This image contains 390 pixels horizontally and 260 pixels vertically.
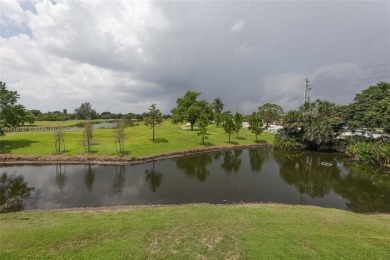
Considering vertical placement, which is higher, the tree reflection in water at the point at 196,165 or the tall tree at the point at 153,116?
the tall tree at the point at 153,116

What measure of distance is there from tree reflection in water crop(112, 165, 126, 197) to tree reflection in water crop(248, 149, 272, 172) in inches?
797

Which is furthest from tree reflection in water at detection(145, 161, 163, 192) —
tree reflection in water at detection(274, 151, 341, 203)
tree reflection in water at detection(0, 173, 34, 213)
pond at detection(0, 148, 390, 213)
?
tree reflection in water at detection(274, 151, 341, 203)

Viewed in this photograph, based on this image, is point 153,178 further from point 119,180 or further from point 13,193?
point 13,193

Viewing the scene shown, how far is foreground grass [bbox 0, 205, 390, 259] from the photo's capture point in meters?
11.0

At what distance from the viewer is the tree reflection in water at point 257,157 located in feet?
128

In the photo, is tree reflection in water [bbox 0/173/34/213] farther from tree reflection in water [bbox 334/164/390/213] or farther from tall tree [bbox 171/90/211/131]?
tall tree [bbox 171/90/211/131]

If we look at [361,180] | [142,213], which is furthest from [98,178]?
[361,180]

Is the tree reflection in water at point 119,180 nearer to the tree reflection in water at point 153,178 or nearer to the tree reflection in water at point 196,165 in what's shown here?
the tree reflection in water at point 153,178

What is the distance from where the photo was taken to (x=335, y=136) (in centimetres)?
5072

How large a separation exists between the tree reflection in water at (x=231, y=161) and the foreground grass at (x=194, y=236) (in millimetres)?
20380

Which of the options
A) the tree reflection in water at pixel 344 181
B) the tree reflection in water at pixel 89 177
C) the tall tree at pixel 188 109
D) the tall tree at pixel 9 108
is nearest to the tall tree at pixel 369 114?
the tree reflection in water at pixel 344 181

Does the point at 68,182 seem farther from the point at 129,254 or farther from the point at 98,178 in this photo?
the point at 129,254

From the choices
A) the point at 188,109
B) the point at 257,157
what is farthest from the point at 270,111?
the point at 257,157

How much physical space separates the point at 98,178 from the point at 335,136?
4993 cm
